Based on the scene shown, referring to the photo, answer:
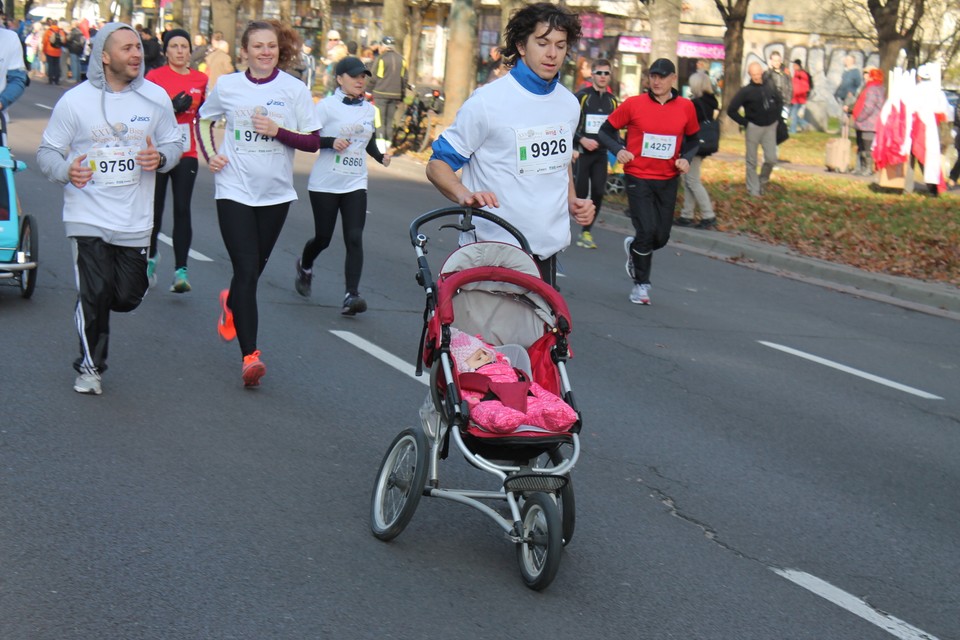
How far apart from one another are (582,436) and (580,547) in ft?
5.80

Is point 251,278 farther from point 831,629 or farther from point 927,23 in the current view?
point 927,23

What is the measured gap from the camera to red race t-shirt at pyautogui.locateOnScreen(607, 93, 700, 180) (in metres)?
11.4

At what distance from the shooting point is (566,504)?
4840mm

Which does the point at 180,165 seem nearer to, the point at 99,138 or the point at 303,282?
the point at 303,282

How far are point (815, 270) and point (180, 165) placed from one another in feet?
26.6

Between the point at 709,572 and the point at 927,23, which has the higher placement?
the point at 927,23

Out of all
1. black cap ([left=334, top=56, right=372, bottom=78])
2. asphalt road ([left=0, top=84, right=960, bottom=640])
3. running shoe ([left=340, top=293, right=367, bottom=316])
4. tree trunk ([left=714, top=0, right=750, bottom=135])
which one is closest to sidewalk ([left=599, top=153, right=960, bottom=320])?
asphalt road ([left=0, top=84, right=960, bottom=640])

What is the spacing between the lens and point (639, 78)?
5203cm

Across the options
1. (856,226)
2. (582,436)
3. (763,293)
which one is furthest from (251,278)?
(856,226)

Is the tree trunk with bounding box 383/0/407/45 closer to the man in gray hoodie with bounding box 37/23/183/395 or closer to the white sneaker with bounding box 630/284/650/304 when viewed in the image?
the white sneaker with bounding box 630/284/650/304

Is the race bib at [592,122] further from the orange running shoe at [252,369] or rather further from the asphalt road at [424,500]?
the orange running shoe at [252,369]

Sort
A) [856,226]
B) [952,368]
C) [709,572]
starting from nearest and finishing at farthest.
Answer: [709,572] < [952,368] < [856,226]

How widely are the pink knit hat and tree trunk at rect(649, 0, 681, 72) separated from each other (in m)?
18.5

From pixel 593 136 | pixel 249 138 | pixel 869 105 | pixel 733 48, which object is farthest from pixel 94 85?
pixel 733 48
